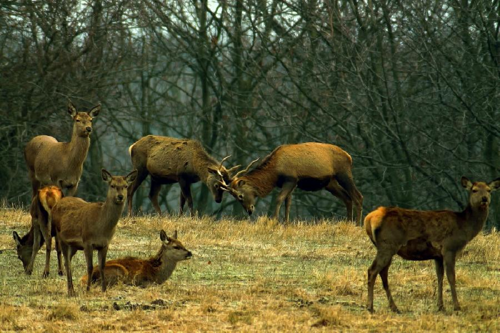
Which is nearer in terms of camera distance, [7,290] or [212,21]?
[7,290]

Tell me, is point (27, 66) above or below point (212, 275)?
above

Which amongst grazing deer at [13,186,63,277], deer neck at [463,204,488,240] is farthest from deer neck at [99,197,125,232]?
deer neck at [463,204,488,240]

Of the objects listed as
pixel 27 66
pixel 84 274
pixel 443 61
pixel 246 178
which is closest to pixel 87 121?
pixel 246 178

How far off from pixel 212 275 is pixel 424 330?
3.51m

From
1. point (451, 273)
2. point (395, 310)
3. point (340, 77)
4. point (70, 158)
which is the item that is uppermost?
point (340, 77)

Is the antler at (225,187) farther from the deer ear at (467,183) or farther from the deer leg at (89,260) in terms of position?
the deer ear at (467,183)

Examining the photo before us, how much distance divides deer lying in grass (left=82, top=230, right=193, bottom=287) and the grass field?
18 centimetres

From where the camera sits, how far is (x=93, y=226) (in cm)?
1016

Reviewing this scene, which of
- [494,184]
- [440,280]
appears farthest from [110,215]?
[494,184]

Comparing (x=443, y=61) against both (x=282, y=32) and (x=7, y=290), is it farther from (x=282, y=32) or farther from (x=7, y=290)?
(x=7, y=290)

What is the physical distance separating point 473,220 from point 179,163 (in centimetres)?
983

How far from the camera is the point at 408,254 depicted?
31.8 ft

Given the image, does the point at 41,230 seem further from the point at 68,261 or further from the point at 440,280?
the point at 440,280

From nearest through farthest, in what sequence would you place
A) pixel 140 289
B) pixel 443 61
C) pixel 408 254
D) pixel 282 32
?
pixel 408 254
pixel 140 289
pixel 443 61
pixel 282 32
